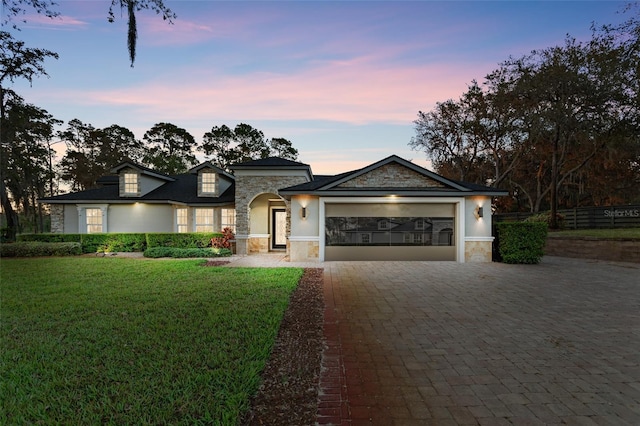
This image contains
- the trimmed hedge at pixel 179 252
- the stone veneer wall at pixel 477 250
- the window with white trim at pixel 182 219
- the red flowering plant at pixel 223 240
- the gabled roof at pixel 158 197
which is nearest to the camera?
the stone veneer wall at pixel 477 250

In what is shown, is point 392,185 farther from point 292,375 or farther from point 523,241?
point 292,375

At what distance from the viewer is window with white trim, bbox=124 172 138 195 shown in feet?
58.2

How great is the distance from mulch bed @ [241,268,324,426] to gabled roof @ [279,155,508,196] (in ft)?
23.0

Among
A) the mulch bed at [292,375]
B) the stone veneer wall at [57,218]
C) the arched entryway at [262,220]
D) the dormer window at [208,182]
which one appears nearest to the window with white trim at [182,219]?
the dormer window at [208,182]

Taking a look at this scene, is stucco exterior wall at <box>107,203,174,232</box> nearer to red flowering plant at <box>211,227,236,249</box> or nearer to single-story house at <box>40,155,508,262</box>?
single-story house at <box>40,155,508,262</box>

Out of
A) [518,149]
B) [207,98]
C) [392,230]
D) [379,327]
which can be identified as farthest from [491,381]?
[518,149]

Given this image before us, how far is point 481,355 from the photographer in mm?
3803

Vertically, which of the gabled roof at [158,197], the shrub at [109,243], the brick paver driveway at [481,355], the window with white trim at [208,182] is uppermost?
the window with white trim at [208,182]

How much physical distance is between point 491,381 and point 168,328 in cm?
428

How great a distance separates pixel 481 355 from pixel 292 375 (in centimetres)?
235

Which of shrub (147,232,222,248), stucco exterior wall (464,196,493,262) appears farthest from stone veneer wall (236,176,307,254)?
stucco exterior wall (464,196,493,262)

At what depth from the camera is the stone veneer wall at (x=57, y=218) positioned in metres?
17.5

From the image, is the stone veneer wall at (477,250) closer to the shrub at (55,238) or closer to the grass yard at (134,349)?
the grass yard at (134,349)

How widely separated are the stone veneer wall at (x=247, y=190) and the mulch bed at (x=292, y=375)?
9.93 metres
